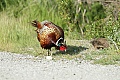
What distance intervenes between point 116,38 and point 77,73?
152 inches

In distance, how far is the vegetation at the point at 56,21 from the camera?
1254 cm

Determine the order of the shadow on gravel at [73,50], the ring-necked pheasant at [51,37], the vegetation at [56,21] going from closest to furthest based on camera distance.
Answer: the ring-necked pheasant at [51,37] → the shadow on gravel at [73,50] → the vegetation at [56,21]

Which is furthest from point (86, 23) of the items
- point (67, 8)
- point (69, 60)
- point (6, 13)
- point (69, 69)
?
point (69, 69)

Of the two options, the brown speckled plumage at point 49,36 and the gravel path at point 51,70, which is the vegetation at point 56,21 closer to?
the brown speckled plumage at point 49,36

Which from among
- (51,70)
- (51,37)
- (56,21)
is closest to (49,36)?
(51,37)

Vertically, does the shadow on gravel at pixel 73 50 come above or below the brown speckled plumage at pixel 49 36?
below

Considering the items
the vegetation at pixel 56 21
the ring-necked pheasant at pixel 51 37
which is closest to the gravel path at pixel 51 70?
Result: the ring-necked pheasant at pixel 51 37

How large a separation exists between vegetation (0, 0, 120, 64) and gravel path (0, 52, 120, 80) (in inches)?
61.1

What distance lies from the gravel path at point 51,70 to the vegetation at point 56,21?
155 cm

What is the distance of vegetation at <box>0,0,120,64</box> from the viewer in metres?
12.5

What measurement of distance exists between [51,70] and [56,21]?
638cm

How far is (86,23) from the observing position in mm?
15367

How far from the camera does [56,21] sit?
15.3 metres

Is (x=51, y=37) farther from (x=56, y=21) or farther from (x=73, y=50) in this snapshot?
(x=56, y=21)
